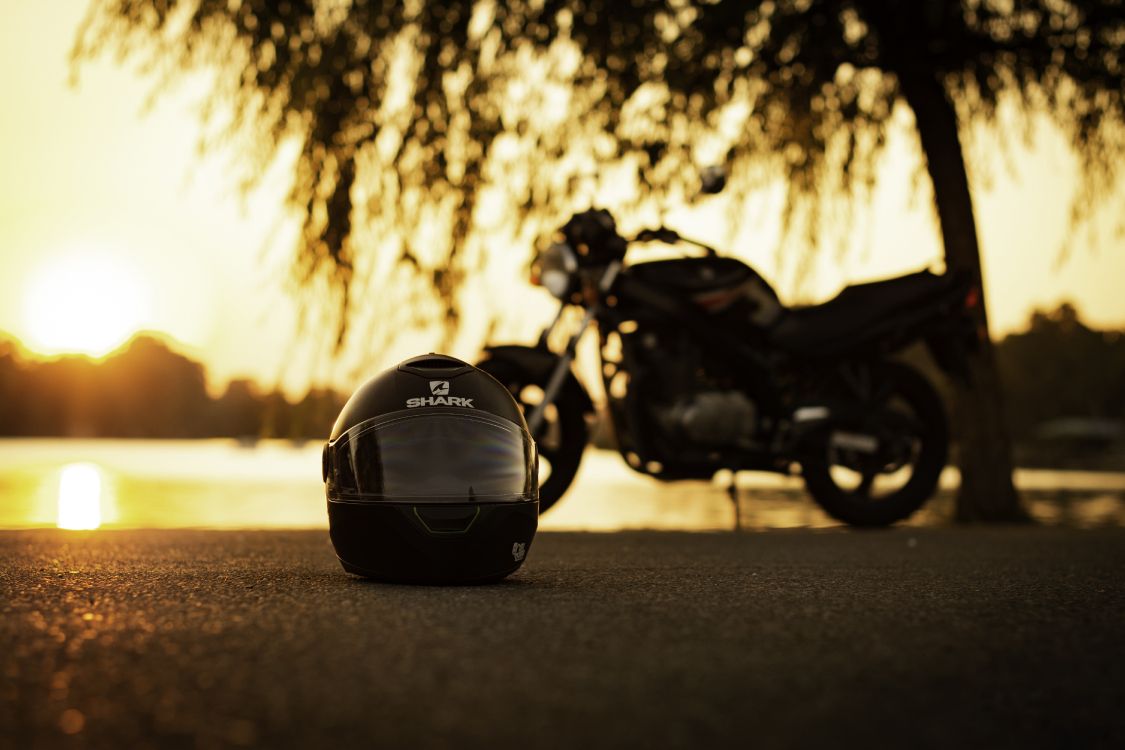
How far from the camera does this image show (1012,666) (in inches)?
93.7

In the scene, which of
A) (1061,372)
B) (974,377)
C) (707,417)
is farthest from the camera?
(1061,372)

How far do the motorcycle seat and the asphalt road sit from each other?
9.53 feet

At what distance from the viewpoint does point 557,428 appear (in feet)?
19.7

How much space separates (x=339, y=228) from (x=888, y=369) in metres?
4.21

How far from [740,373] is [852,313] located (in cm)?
83

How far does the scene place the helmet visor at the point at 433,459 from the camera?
3420mm

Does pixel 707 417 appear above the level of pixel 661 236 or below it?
below

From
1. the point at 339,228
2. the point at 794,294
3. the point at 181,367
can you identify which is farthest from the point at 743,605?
the point at 181,367

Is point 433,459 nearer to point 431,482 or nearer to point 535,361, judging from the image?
point 431,482

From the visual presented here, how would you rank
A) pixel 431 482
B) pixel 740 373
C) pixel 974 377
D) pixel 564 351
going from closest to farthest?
1. pixel 431 482
2. pixel 564 351
3. pixel 740 373
4. pixel 974 377

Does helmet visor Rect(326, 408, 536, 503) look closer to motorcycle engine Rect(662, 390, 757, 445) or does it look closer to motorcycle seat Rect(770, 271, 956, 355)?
motorcycle engine Rect(662, 390, 757, 445)

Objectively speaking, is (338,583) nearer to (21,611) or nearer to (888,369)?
(21,611)

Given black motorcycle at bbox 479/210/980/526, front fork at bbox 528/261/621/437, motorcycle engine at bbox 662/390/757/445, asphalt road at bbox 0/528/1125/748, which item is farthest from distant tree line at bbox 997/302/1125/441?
asphalt road at bbox 0/528/1125/748

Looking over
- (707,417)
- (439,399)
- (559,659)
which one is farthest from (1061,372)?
(559,659)
